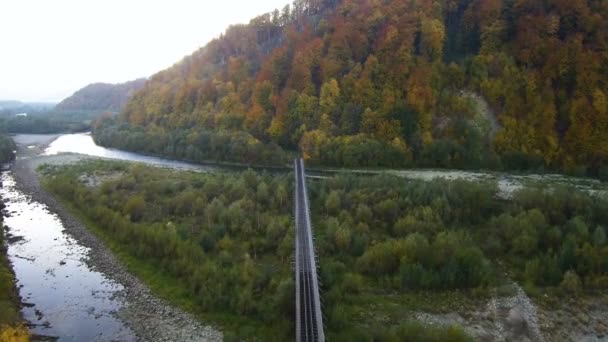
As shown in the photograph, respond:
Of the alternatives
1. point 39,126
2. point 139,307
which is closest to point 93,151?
point 39,126

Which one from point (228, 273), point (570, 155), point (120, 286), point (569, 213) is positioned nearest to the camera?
point (228, 273)

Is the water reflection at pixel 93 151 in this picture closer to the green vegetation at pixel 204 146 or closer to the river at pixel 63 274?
the green vegetation at pixel 204 146

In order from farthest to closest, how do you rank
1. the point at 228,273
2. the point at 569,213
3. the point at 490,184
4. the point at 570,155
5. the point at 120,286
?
1. the point at 570,155
2. the point at 490,184
3. the point at 569,213
4. the point at 120,286
5. the point at 228,273

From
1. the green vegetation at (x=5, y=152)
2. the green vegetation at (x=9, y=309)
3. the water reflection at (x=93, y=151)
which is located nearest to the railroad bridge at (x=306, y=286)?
the green vegetation at (x=9, y=309)

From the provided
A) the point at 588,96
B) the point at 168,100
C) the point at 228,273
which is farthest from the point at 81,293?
the point at 168,100

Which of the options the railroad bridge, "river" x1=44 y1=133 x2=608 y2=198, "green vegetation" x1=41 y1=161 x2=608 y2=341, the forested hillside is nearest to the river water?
"green vegetation" x1=41 y1=161 x2=608 y2=341

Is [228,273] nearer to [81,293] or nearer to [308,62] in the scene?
[81,293]
